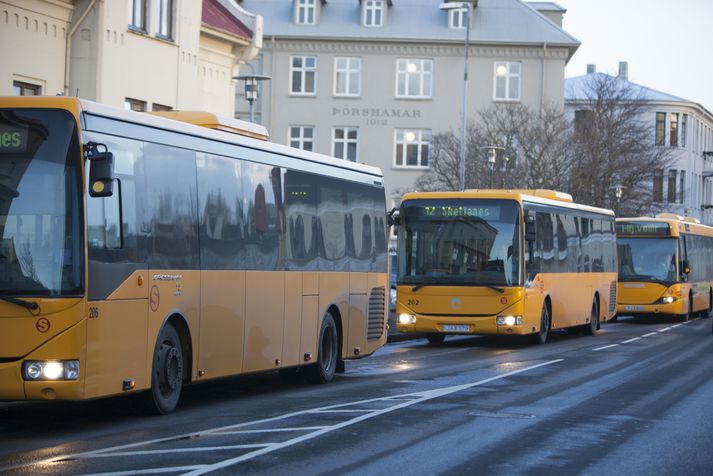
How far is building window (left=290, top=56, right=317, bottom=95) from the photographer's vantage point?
73625 millimetres

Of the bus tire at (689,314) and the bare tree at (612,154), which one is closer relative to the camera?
the bus tire at (689,314)

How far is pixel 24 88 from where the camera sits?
28062 mm

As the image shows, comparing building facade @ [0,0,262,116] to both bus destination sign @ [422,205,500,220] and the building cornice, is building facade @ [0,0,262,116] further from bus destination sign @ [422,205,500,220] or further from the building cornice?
the building cornice

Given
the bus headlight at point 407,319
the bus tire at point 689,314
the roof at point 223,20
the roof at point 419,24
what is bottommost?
the bus tire at point 689,314

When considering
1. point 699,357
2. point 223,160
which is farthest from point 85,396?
point 699,357

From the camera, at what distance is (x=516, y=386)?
18484mm

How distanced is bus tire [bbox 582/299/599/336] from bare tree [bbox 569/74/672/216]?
81.8 ft

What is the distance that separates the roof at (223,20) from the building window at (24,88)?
881cm

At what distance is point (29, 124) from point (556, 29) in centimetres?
6251

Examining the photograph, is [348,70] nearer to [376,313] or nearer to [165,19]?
[165,19]

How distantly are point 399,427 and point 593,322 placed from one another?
22951 mm

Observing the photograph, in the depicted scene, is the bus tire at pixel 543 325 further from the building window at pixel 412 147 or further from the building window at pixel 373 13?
the building window at pixel 373 13

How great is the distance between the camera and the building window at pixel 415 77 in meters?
73.4

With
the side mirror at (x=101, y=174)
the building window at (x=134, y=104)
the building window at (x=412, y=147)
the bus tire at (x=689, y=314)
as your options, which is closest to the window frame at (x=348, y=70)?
the building window at (x=412, y=147)
